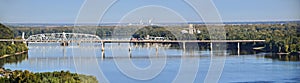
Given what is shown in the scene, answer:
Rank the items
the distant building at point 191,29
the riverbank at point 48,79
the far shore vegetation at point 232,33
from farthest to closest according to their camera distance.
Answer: the distant building at point 191,29 → the far shore vegetation at point 232,33 → the riverbank at point 48,79

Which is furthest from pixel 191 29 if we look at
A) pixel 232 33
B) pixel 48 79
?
pixel 48 79

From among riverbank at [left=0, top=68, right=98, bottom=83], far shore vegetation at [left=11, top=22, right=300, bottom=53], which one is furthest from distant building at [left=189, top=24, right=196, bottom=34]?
riverbank at [left=0, top=68, right=98, bottom=83]

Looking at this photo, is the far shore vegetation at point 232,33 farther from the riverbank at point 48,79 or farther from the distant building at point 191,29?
the riverbank at point 48,79

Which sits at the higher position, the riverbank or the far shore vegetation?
the far shore vegetation

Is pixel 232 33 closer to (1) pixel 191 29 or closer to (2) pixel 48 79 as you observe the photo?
(1) pixel 191 29

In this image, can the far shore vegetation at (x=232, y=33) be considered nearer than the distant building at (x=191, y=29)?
Yes

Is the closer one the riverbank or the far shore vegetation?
the riverbank

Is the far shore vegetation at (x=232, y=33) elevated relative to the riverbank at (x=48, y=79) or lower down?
elevated

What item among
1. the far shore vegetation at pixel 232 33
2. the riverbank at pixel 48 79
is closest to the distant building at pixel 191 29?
the far shore vegetation at pixel 232 33

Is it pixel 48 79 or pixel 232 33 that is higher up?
pixel 232 33

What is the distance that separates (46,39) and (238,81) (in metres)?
11.6

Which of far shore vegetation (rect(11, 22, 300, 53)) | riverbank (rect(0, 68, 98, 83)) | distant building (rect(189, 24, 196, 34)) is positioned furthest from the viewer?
distant building (rect(189, 24, 196, 34))

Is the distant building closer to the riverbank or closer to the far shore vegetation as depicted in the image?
the far shore vegetation

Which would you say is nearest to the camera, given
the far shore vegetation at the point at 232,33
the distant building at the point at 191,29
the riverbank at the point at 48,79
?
the riverbank at the point at 48,79
